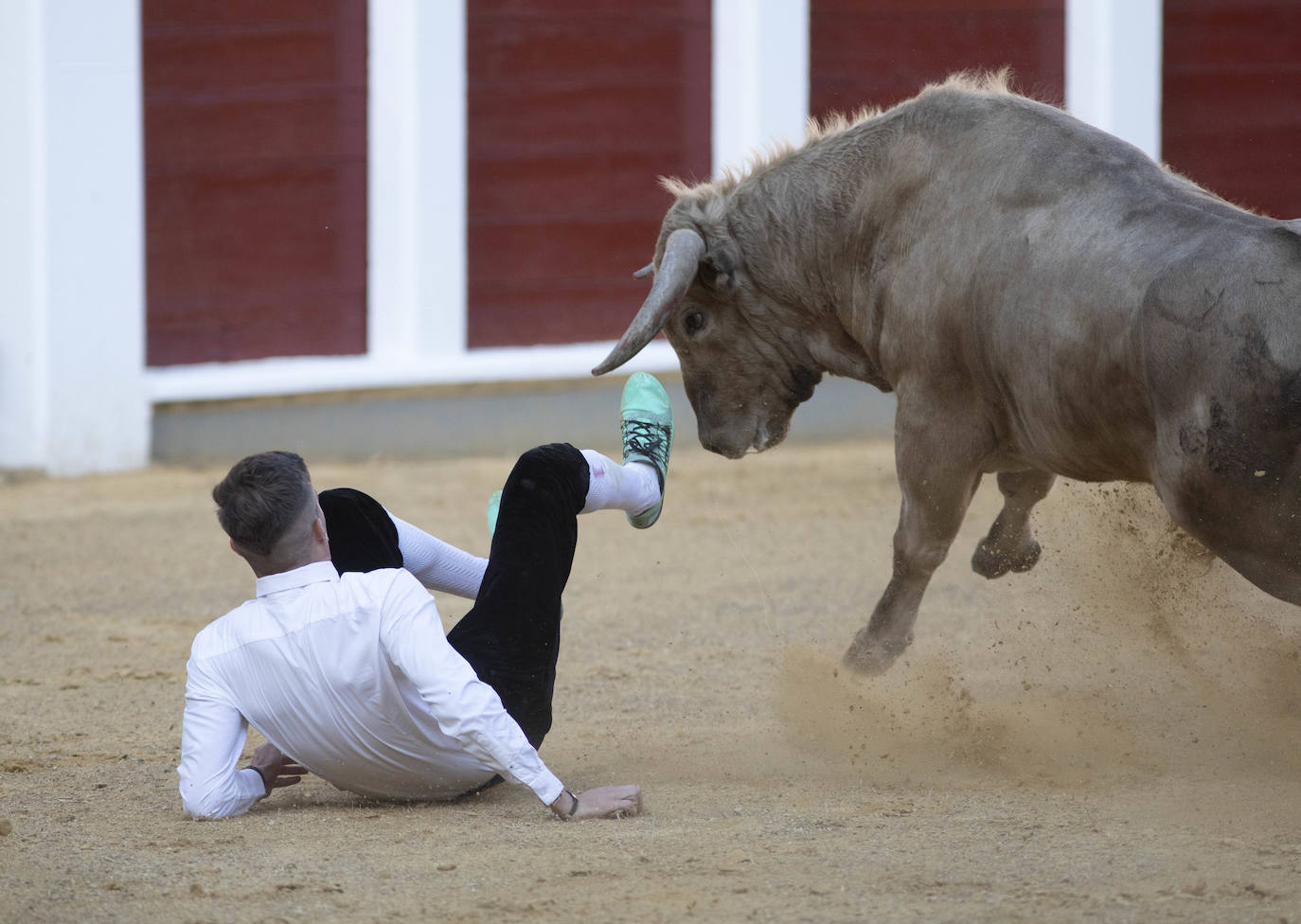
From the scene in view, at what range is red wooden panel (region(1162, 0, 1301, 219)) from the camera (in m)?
10.7

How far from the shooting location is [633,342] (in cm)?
456

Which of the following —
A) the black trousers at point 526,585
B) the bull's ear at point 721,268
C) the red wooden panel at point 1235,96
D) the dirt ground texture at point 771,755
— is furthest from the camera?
the red wooden panel at point 1235,96

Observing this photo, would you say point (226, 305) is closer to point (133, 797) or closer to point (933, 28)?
point (933, 28)

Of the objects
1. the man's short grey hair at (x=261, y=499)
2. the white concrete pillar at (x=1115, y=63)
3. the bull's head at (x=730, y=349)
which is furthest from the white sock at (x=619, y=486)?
the white concrete pillar at (x=1115, y=63)

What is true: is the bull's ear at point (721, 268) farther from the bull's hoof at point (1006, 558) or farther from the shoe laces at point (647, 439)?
the bull's hoof at point (1006, 558)

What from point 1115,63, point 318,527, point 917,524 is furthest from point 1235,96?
point 318,527

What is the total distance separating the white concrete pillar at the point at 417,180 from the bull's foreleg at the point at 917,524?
228 inches

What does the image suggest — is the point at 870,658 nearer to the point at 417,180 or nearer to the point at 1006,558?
the point at 1006,558

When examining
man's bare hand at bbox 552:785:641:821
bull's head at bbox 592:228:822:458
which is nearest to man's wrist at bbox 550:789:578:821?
man's bare hand at bbox 552:785:641:821

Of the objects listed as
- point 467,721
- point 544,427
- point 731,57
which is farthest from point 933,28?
point 467,721

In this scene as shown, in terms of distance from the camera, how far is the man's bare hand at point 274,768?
393 cm

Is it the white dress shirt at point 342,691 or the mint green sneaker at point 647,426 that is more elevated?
the mint green sneaker at point 647,426

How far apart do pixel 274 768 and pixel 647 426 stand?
51.0 inches

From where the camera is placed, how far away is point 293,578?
12.0ft
